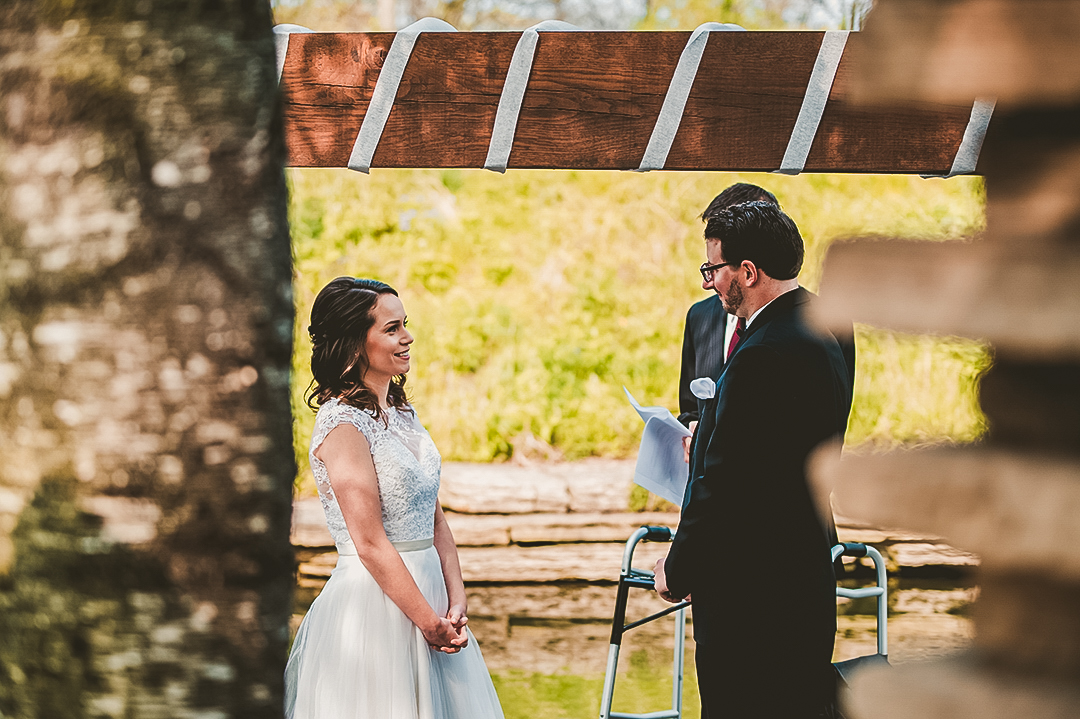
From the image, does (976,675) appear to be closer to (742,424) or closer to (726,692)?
(742,424)

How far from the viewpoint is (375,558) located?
117 inches

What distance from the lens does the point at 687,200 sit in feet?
36.8

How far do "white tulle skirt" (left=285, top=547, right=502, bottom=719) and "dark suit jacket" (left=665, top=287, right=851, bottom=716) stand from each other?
77cm

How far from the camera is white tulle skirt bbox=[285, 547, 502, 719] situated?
304cm

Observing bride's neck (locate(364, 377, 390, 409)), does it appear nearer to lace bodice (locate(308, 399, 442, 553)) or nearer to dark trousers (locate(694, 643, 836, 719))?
lace bodice (locate(308, 399, 442, 553))

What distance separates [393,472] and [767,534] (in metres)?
1.11

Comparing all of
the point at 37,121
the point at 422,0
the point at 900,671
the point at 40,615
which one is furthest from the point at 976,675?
the point at 422,0

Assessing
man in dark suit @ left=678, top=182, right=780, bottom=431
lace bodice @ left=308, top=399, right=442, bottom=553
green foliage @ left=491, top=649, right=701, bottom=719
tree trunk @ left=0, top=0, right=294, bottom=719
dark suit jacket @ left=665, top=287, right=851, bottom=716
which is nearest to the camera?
tree trunk @ left=0, top=0, right=294, bottom=719

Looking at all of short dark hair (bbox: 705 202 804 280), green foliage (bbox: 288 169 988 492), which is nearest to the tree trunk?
short dark hair (bbox: 705 202 804 280)

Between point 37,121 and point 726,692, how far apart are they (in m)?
2.35

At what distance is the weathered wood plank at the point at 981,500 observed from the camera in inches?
36.6

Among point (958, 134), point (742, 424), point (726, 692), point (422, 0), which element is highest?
point (422, 0)

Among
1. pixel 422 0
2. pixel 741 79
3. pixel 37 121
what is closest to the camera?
pixel 37 121

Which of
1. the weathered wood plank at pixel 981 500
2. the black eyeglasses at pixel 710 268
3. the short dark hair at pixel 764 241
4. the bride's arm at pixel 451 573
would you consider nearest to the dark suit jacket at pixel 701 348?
the black eyeglasses at pixel 710 268
